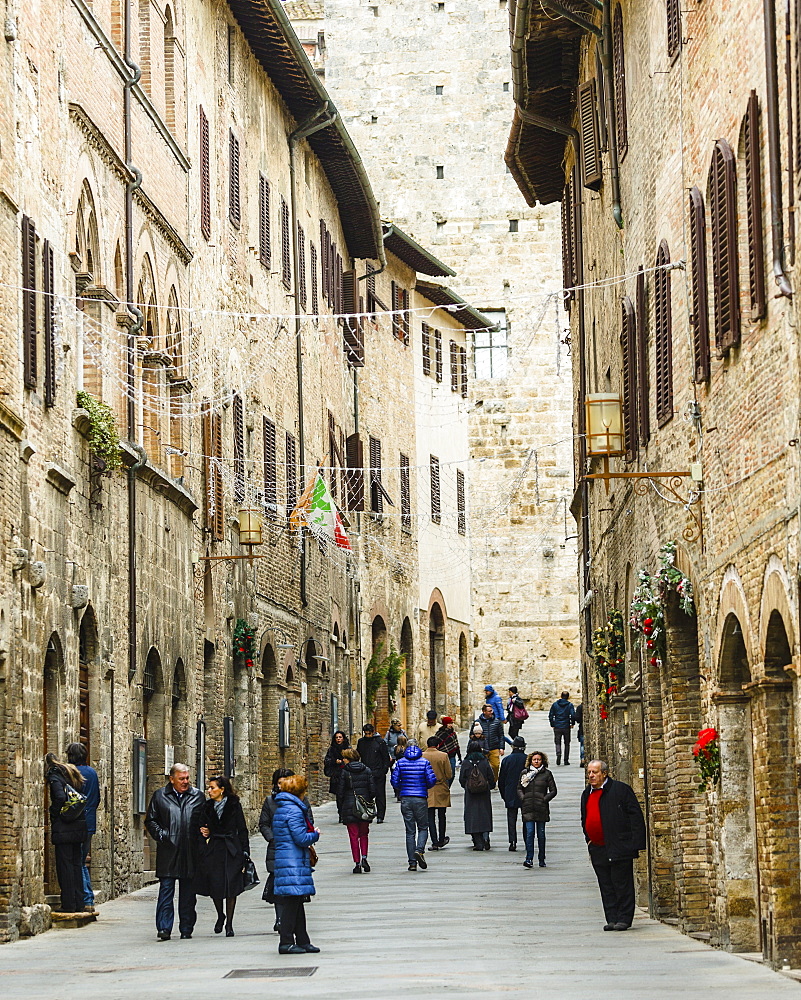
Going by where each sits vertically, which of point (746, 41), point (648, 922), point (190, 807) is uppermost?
point (746, 41)

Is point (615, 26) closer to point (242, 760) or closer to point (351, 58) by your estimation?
point (242, 760)

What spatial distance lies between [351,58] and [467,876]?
3150cm

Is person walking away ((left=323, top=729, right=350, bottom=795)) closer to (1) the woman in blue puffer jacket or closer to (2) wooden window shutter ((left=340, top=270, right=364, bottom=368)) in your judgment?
(1) the woman in blue puffer jacket

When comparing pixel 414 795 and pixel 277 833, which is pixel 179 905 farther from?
pixel 414 795

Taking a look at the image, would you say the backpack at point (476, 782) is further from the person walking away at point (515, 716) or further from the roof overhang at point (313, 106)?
the roof overhang at point (313, 106)

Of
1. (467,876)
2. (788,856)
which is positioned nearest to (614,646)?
(467,876)

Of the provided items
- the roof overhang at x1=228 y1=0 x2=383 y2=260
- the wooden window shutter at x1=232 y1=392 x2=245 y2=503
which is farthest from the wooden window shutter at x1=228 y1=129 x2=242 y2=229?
the wooden window shutter at x1=232 y1=392 x2=245 y2=503

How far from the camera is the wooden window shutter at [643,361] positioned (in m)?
17.2

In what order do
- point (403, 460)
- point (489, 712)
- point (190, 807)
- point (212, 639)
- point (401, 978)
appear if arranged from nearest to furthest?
point (401, 978) < point (190, 807) < point (212, 639) < point (489, 712) < point (403, 460)

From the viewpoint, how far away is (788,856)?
1181 cm

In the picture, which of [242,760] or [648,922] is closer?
[648,922]

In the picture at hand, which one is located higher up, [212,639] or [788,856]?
[212,639]

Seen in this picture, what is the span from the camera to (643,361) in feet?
56.9

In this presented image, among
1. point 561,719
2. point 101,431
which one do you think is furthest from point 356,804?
point 561,719
